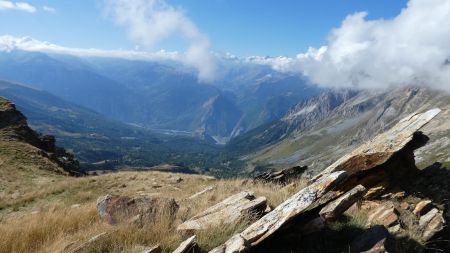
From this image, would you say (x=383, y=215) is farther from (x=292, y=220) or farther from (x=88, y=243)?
(x=88, y=243)

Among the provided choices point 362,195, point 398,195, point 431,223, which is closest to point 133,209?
point 362,195

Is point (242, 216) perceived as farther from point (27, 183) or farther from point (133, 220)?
point (27, 183)

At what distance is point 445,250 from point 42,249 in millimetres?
9839

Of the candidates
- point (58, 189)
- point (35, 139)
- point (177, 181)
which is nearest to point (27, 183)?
point (58, 189)

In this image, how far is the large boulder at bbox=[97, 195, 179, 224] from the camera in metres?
11.2

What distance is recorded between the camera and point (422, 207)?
44.0 feet

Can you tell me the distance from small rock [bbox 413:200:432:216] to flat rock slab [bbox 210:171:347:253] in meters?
4.45

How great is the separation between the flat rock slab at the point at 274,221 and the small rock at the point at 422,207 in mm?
4448

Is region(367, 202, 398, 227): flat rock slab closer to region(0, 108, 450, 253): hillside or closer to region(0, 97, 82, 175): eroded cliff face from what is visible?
region(0, 108, 450, 253): hillside

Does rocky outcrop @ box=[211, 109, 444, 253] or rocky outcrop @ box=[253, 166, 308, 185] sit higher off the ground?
rocky outcrop @ box=[211, 109, 444, 253]

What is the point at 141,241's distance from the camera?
30.9 ft

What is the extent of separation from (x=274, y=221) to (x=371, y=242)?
80.8 inches

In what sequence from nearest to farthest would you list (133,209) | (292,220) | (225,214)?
(292,220) → (225,214) → (133,209)

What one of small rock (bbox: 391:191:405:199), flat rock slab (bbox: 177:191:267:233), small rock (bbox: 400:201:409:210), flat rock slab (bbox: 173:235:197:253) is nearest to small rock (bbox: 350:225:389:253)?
flat rock slab (bbox: 177:191:267:233)
